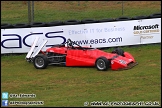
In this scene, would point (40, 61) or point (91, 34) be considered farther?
point (91, 34)

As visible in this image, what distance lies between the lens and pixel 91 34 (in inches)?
681

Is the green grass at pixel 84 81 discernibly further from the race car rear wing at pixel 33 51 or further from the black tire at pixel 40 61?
the race car rear wing at pixel 33 51

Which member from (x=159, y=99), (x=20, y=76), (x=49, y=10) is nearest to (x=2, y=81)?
(x=20, y=76)

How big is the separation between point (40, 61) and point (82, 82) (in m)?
2.65

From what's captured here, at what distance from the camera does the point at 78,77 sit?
535 inches

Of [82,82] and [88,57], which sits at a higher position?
[88,57]

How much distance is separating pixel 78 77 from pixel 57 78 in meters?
0.67

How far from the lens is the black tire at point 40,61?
14.9 m

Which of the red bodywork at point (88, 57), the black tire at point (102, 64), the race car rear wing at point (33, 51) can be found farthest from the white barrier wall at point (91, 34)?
the black tire at point (102, 64)

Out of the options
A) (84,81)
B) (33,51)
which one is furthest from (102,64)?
(33,51)

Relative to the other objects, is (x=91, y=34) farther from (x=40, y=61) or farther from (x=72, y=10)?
(x=72, y=10)

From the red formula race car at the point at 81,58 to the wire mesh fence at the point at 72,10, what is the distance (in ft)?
22.2

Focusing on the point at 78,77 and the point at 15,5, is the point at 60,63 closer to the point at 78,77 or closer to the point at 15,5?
the point at 78,77

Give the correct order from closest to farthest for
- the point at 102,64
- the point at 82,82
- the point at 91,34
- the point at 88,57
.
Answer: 1. the point at 82,82
2. the point at 102,64
3. the point at 88,57
4. the point at 91,34
